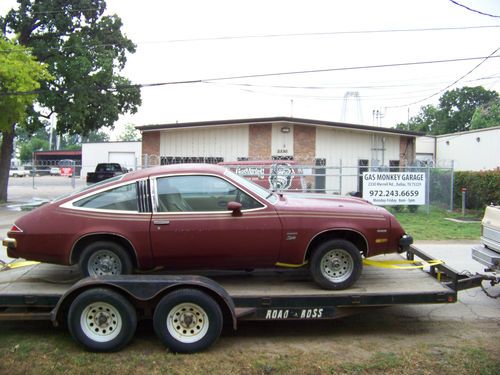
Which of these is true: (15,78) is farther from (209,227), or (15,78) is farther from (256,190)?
(209,227)

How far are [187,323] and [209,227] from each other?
39.9 inches

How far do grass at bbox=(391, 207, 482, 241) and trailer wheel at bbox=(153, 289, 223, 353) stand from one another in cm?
887

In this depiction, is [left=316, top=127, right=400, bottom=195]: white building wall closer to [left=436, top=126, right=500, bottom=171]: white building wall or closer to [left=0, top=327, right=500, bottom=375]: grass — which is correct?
[left=436, top=126, right=500, bottom=171]: white building wall

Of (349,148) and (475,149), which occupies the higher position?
(475,149)

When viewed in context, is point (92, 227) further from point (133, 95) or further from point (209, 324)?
point (133, 95)

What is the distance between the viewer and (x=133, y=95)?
23.3 meters

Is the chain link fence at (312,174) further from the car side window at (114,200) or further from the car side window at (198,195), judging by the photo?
the car side window at (114,200)

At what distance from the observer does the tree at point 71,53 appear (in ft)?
65.1

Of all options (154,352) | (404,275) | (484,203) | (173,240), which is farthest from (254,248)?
(484,203)

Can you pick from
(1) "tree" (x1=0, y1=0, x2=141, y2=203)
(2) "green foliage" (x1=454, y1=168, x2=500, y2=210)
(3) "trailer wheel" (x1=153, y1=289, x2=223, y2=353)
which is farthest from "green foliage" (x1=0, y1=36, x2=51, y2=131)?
(2) "green foliage" (x1=454, y1=168, x2=500, y2=210)

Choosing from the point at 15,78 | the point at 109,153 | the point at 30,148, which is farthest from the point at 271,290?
the point at 30,148

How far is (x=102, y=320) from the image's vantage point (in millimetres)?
4594

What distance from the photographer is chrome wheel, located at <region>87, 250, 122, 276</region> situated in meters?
5.05

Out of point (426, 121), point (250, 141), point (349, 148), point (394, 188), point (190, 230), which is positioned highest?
point (426, 121)
